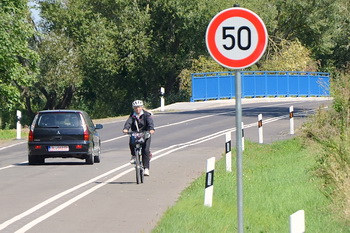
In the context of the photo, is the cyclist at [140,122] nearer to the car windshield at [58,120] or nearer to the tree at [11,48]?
the car windshield at [58,120]

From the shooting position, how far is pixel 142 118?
17953 millimetres

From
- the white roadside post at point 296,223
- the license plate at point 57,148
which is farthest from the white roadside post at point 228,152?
the white roadside post at point 296,223

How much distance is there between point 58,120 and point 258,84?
126 ft

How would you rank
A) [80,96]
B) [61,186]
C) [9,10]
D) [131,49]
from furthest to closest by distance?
[80,96]
[131,49]
[9,10]
[61,186]

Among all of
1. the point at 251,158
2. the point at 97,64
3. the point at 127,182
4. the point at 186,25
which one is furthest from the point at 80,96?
the point at 127,182

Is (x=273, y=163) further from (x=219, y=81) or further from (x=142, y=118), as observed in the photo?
(x=219, y=81)

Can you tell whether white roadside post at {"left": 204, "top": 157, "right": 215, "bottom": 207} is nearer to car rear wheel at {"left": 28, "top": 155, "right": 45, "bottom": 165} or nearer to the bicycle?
the bicycle

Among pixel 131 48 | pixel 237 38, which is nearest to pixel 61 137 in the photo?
pixel 237 38

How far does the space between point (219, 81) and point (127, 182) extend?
133 feet

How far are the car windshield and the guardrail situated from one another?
33851 mm

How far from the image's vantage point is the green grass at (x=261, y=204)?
11547 millimetres

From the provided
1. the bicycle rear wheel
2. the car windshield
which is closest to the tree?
the car windshield

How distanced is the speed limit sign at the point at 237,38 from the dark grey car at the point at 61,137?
47.6ft

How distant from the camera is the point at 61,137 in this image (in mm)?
23031
